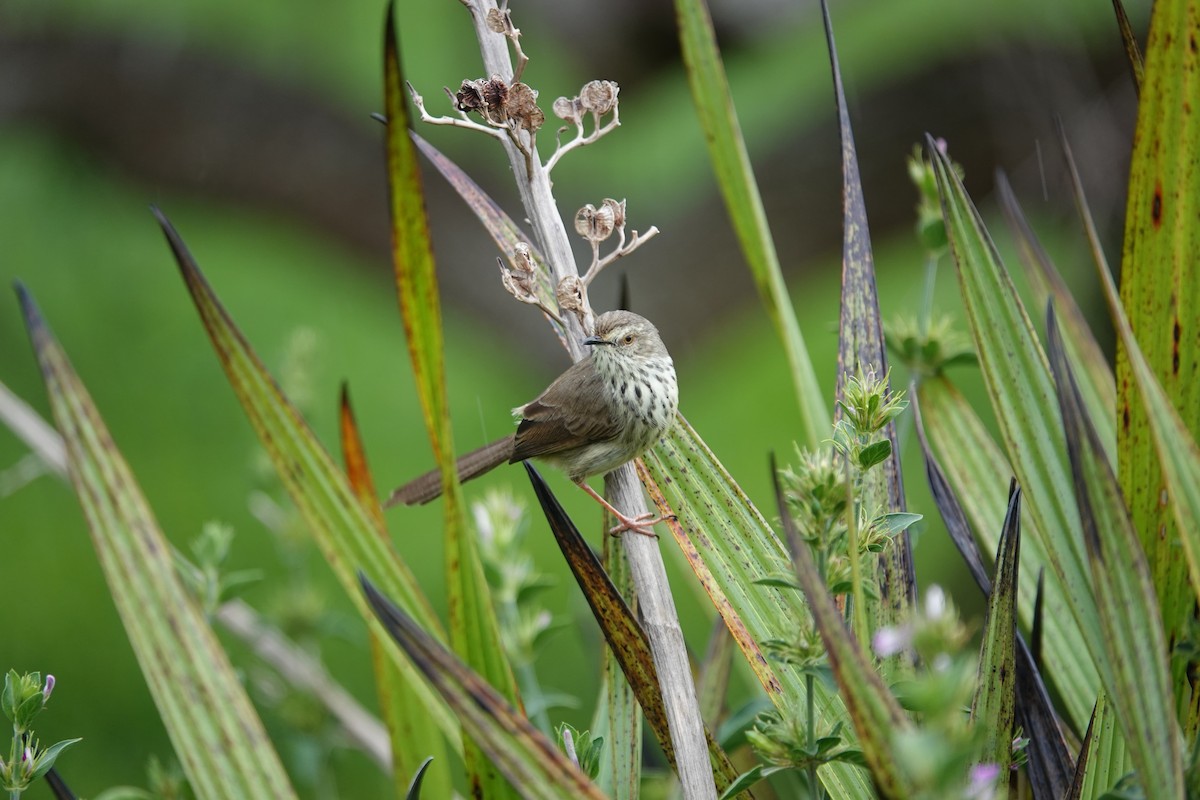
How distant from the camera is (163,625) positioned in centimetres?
103

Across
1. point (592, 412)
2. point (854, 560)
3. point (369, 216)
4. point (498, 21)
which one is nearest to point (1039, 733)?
point (854, 560)

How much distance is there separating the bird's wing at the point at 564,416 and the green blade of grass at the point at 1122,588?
95 centimetres

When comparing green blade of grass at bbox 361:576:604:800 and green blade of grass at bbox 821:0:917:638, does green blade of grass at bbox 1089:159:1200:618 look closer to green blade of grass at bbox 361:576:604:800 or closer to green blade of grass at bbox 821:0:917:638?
green blade of grass at bbox 821:0:917:638

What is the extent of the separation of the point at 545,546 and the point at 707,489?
3154 millimetres

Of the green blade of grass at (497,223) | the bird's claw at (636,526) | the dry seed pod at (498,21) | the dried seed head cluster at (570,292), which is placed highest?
the dry seed pod at (498,21)

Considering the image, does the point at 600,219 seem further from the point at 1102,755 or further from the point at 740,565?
the point at 1102,755

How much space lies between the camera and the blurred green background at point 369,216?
3.32 meters

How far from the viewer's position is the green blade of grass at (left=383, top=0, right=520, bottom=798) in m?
0.75

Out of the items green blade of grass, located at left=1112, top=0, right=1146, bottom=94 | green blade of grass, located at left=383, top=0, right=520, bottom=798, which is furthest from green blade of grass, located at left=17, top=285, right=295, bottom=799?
green blade of grass, located at left=1112, top=0, right=1146, bottom=94

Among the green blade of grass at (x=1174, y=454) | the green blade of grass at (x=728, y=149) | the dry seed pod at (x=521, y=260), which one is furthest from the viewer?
the green blade of grass at (x=728, y=149)

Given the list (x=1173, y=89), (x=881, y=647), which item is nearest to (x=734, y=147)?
(x=1173, y=89)

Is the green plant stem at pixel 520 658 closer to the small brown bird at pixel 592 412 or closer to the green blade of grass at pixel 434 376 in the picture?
the small brown bird at pixel 592 412

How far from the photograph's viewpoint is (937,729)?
54cm

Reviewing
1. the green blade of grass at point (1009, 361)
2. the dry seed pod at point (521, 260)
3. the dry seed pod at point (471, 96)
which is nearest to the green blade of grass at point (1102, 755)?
the green blade of grass at point (1009, 361)
